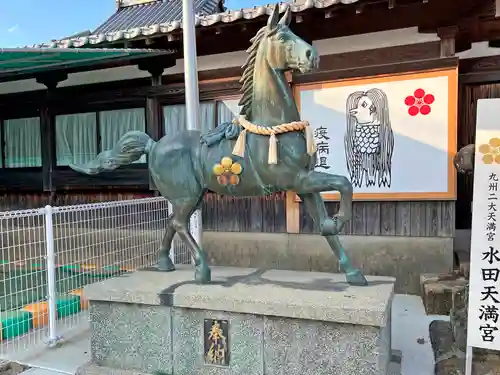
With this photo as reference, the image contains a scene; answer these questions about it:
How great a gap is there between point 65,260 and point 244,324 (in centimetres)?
296

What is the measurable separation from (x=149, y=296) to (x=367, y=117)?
3806 mm

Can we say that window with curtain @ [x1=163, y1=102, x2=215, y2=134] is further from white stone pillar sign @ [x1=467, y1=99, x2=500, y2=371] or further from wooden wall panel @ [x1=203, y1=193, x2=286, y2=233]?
white stone pillar sign @ [x1=467, y1=99, x2=500, y2=371]

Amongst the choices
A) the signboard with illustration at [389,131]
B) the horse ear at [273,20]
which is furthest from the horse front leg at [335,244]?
the signboard with illustration at [389,131]

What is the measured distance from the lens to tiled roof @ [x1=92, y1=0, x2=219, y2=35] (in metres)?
9.77

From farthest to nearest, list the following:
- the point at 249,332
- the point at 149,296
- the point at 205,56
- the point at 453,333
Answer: the point at 205,56
the point at 453,333
the point at 149,296
the point at 249,332

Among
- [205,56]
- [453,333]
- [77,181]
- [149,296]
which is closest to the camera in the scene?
[149,296]

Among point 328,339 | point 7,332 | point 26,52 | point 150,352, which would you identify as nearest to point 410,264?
point 328,339

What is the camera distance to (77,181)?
A: 24.6 ft

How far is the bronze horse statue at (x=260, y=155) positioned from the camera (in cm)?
290

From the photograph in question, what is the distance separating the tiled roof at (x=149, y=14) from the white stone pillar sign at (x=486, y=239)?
797 centimetres

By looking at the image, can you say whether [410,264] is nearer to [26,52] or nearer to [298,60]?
[298,60]

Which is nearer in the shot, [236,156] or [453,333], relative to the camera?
[236,156]

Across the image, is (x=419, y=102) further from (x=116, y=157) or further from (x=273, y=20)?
(x=116, y=157)

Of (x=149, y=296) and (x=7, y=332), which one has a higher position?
(x=149, y=296)
